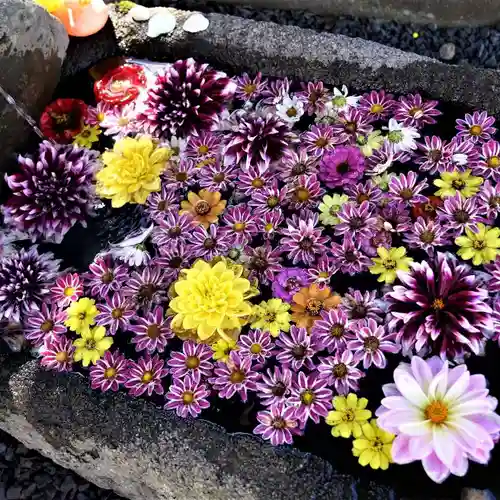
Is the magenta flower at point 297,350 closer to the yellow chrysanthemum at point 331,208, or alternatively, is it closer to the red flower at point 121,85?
the yellow chrysanthemum at point 331,208

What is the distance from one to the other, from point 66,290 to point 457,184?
0.97 m

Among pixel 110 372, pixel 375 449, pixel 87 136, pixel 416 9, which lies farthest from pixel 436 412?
pixel 416 9

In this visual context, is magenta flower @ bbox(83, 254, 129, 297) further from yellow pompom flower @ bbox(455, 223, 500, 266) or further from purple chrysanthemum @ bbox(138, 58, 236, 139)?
yellow pompom flower @ bbox(455, 223, 500, 266)

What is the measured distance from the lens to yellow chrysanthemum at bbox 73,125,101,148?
1.82 metres

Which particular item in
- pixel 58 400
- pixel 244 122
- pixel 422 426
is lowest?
pixel 58 400

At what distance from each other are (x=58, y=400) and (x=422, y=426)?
79 centimetres

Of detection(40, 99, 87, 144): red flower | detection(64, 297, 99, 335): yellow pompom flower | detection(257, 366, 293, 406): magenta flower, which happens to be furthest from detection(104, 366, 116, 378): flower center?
detection(40, 99, 87, 144): red flower

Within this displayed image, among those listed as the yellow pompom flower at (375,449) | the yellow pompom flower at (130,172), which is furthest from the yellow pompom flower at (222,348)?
the yellow pompom flower at (130,172)

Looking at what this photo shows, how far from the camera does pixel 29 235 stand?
170 centimetres

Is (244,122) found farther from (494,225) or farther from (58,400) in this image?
(58,400)

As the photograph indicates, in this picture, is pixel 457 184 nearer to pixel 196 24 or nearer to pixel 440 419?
pixel 440 419

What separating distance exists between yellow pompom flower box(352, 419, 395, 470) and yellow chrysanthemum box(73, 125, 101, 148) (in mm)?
1077

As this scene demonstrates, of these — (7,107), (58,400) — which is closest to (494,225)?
(58,400)

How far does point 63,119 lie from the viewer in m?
1.82
